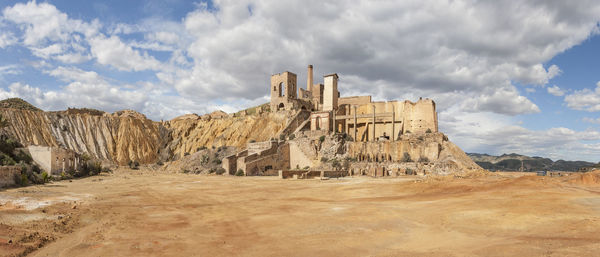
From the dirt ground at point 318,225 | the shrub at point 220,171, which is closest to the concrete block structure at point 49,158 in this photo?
the dirt ground at point 318,225

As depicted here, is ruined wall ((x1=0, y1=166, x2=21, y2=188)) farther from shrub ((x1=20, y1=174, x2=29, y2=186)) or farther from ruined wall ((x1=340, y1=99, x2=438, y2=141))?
ruined wall ((x1=340, y1=99, x2=438, y2=141))

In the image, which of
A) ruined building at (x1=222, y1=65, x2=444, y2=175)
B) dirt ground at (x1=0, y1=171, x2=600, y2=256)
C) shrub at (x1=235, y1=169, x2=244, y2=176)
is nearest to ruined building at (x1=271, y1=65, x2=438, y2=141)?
ruined building at (x1=222, y1=65, x2=444, y2=175)

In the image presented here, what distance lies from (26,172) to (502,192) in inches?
1018

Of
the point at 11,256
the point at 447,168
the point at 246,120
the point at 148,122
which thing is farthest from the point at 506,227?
the point at 148,122

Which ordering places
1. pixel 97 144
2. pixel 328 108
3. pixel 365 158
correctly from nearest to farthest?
pixel 365 158 < pixel 328 108 < pixel 97 144

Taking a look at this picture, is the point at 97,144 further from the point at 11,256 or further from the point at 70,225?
the point at 11,256

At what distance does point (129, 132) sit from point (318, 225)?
49.9 m

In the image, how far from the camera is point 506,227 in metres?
8.46

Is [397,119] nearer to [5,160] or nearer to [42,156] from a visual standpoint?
[42,156]

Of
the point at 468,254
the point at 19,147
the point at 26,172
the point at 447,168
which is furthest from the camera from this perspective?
the point at 447,168

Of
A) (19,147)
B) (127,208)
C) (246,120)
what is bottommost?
(127,208)

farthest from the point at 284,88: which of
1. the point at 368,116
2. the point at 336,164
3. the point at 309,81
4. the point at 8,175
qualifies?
the point at 8,175

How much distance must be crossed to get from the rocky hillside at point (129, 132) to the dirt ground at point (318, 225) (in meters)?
32.4

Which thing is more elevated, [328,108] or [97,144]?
[328,108]
